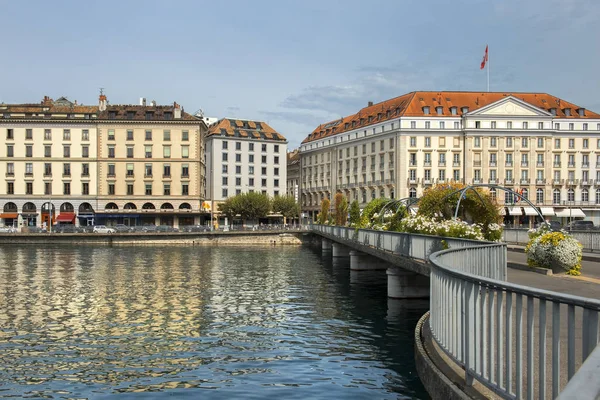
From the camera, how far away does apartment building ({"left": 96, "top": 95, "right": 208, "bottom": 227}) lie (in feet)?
306

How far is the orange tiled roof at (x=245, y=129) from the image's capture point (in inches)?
4437

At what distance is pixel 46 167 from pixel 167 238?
2590 cm

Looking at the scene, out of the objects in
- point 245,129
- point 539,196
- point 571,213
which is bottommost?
point 571,213

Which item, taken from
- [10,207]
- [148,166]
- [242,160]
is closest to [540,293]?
[148,166]

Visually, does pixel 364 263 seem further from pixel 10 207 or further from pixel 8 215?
pixel 10 207

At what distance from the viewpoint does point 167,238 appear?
78562 millimetres

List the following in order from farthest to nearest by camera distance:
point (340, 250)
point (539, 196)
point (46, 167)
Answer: point (539, 196) → point (46, 167) → point (340, 250)

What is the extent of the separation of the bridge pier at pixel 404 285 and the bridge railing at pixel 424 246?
975mm

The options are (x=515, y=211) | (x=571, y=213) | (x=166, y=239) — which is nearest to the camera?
(x=166, y=239)

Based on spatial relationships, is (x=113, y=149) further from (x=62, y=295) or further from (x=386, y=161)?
(x=62, y=295)

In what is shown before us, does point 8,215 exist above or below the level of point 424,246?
below

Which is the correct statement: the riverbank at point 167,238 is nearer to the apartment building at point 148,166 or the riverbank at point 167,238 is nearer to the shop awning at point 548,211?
the apartment building at point 148,166

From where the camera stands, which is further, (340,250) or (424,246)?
(340,250)

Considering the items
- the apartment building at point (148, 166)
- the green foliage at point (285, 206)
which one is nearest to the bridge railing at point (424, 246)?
the apartment building at point (148, 166)
